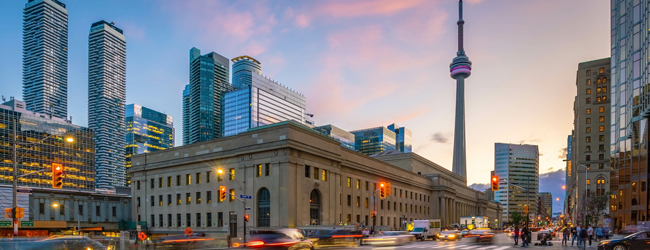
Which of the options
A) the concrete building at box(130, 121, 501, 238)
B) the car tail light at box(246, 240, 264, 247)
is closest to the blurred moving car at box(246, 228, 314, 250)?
the car tail light at box(246, 240, 264, 247)

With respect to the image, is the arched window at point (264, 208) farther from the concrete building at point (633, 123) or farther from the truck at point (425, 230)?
the concrete building at point (633, 123)

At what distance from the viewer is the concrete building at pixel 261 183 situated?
59594 millimetres

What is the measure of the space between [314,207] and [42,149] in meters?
125

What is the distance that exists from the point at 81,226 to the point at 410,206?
65151 millimetres

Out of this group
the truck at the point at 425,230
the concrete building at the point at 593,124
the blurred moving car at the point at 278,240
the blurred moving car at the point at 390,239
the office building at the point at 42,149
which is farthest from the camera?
the office building at the point at 42,149

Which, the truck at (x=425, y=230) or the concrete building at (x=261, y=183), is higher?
the concrete building at (x=261, y=183)

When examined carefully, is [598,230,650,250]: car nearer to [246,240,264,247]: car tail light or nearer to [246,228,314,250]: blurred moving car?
[246,228,314,250]: blurred moving car

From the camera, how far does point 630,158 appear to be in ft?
196

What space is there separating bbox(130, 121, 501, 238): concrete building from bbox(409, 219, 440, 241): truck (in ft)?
23.7

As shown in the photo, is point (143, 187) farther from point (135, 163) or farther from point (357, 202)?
point (357, 202)

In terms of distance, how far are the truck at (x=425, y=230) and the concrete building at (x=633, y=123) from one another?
24830 millimetres

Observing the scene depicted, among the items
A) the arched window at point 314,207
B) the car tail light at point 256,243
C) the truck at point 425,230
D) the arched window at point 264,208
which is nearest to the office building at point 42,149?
the arched window at point 264,208

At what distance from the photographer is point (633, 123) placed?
58.3 metres

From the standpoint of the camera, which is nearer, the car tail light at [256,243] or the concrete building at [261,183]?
the car tail light at [256,243]
